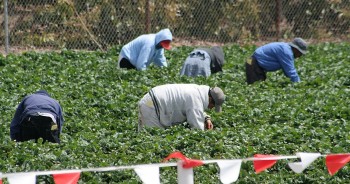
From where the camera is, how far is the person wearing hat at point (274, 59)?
1534cm

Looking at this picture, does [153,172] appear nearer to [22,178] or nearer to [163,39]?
[22,178]

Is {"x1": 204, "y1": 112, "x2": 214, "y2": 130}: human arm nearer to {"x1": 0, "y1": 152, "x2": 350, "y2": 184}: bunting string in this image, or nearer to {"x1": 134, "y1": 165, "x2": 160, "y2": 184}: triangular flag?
{"x1": 0, "y1": 152, "x2": 350, "y2": 184}: bunting string

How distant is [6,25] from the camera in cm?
1781

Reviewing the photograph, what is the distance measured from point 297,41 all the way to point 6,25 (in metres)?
5.58

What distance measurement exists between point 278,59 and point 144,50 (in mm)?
2158

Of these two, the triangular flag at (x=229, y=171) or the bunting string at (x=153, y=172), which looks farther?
the triangular flag at (x=229, y=171)

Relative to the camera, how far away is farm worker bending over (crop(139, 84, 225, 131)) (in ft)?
35.7

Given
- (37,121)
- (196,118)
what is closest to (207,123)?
(196,118)

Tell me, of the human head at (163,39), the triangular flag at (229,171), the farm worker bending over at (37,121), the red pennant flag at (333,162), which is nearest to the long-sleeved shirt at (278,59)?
the human head at (163,39)

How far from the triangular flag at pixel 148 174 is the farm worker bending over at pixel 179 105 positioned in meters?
3.64

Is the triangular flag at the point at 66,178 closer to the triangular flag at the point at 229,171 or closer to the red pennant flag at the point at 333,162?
the triangular flag at the point at 229,171

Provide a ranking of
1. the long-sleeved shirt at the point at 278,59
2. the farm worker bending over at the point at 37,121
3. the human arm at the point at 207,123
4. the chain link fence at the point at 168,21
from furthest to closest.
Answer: the chain link fence at the point at 168,21, the long-sleeved shirt at the point at 278,59, the human arm at the point at 207,123, the farm worker bending over at the point at 37,121

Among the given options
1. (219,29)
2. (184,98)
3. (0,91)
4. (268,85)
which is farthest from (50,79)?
(219,29)

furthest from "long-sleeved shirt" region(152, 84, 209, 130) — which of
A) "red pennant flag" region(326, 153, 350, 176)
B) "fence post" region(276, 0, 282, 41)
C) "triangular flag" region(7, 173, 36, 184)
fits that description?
"fence post" region(276, 0, 282, 41)
